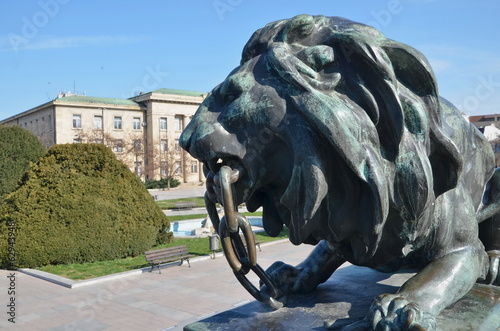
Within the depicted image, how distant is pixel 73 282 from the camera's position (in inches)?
384

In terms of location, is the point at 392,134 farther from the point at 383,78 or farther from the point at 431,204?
the point at 431,204

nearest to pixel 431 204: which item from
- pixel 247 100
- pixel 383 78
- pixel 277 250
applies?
pixel 383 78

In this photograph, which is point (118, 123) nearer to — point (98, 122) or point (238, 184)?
point (98, 122)

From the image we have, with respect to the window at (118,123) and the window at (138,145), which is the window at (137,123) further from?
the window at (138,145)

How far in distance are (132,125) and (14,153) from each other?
113ft

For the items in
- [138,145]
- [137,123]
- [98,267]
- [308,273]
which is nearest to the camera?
[308,273]

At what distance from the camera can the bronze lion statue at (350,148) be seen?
2.19 m

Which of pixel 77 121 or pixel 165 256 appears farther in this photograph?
pixel 77 121

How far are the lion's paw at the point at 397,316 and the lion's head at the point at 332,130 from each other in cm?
31

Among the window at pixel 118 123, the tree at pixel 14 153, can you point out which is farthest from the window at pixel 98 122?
the tree at pixel 14 153

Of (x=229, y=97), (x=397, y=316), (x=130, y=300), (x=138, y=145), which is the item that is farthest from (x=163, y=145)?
(x=397, y=316)

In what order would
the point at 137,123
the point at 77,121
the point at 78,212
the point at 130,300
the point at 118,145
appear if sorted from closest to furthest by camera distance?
the point at 130,300
the point at 78,212
the point at 118,145
the point at 77,121
the point at 137,123

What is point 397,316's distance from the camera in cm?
209

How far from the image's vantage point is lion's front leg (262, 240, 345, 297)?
10.1 ft
